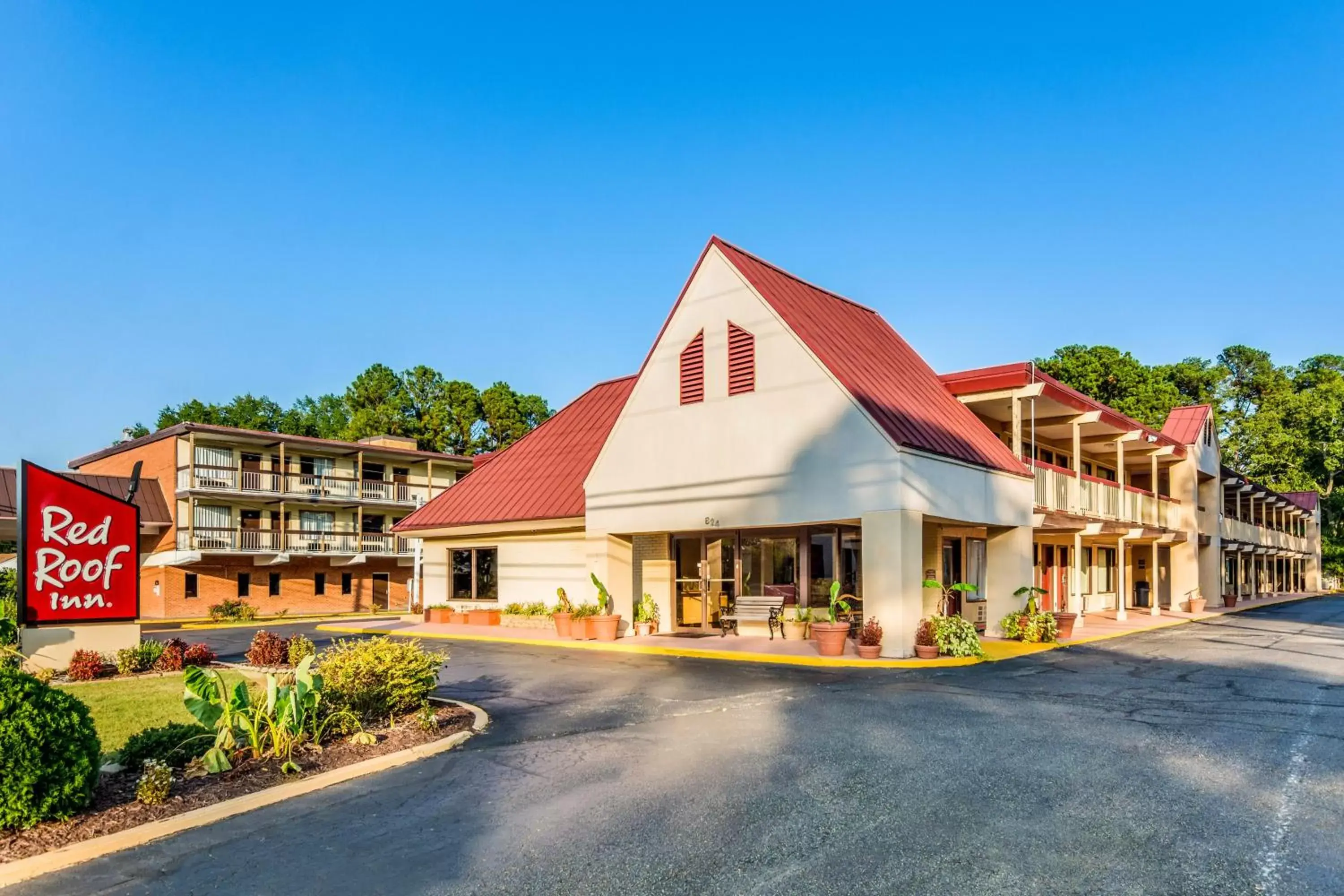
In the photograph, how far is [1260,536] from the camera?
157 ft

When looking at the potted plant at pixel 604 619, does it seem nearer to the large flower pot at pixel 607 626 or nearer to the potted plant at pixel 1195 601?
the large flower pot at pixel 607 626

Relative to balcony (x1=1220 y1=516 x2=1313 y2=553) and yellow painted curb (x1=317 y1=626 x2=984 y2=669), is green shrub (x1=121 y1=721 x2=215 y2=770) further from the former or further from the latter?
balcony (x1=1220 y1=516 x2=1313 y2=553)

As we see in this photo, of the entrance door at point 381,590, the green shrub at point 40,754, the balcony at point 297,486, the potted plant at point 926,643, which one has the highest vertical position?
the balcony at point 297,486

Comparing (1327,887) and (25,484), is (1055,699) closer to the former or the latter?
(1327,887)

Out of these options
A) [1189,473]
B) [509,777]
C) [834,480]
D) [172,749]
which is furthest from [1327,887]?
[1189,473]

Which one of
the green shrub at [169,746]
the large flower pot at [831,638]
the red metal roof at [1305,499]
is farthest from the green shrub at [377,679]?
the red metal roof at [1305,499]

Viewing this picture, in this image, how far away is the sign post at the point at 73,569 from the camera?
587 inches

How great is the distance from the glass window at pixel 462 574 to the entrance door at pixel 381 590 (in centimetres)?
2189

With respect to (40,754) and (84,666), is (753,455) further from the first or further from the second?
(40,754)

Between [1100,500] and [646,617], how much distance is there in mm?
14299

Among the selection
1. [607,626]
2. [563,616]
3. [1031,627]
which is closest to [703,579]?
[607,626]

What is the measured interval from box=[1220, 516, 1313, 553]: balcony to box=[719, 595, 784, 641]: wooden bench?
27033 millimetres

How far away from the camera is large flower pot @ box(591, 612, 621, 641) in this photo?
22078 mm

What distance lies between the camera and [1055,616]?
71.6 ft
